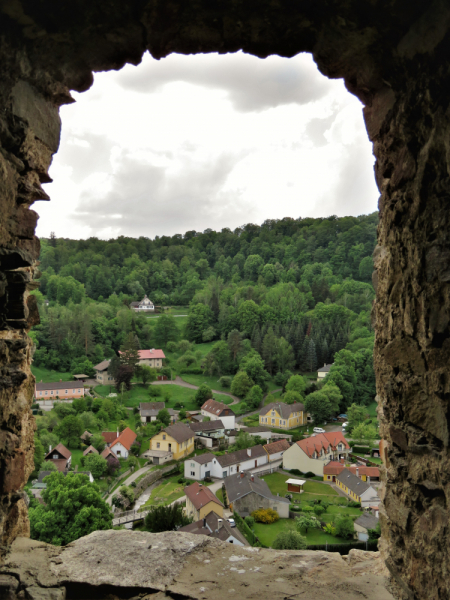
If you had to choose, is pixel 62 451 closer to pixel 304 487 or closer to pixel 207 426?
pixel 207 426

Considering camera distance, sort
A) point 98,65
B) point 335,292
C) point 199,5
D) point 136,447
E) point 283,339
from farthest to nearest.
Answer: point 335,292, point 283,339, point 136,447, point 98,65, point 199,5

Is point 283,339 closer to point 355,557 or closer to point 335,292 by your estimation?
point 335,292

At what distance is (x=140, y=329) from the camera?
56625 mm

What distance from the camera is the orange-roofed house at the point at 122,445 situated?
93.4ft

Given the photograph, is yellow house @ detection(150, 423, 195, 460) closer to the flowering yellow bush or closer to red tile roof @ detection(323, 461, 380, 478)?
red tile roof @ detection(323, 461, 380, 478)

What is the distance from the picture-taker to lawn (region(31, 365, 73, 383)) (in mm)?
42312

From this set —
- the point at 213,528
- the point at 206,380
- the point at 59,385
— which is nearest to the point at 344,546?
the point at 213,528

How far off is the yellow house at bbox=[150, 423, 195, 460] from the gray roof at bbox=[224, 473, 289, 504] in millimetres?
Answer: 7472

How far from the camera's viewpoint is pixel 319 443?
29.0m

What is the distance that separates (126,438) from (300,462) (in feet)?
36.2

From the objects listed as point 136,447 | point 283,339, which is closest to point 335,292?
point 283,339

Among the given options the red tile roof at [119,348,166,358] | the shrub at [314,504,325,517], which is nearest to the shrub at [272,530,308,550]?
the shrub at [314,504,325,517]

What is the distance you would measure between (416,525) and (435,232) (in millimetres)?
1620

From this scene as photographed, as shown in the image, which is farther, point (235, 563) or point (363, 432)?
point (363, 432)
